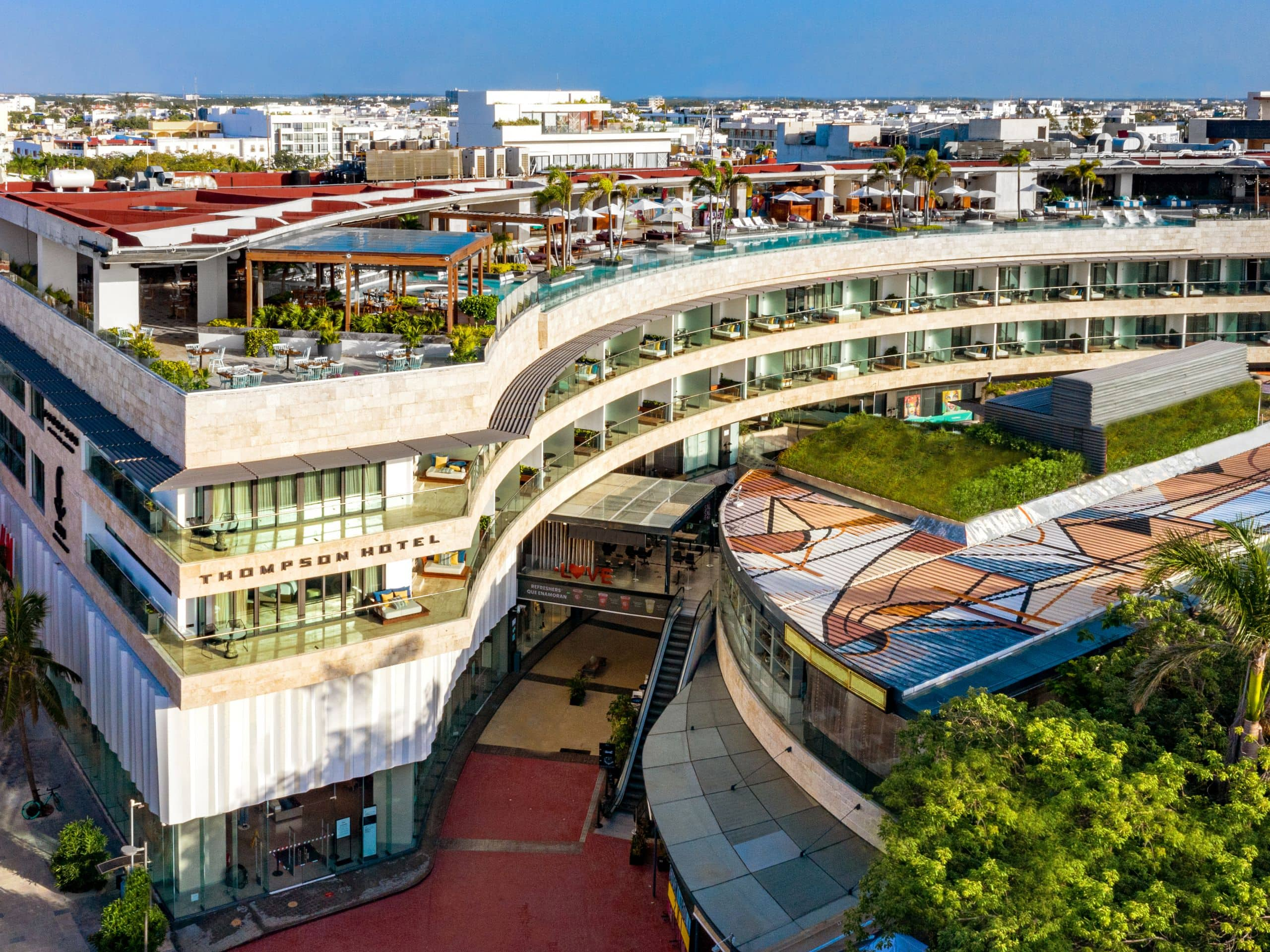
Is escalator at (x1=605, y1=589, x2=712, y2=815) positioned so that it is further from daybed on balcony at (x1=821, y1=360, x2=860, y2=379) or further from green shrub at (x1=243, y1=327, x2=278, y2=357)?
daybed on balcony at (x1=821, y1=360, x2=860, y2=379)

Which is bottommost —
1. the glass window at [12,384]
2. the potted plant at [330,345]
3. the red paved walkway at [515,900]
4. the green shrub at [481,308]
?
the red paved walkway at [515,900]

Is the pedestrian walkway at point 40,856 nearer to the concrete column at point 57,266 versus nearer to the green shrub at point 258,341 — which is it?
the green shrub at point 258,341

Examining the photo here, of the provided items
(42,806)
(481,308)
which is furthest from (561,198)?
(42,806)

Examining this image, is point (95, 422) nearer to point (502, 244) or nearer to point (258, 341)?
point (258, 341)

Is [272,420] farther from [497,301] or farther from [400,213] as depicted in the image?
[400,213]

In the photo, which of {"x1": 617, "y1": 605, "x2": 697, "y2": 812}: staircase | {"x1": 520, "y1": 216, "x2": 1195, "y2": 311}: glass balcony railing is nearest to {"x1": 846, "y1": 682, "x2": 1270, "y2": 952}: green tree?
{"x1": 617, "y1": 605, "x2": 697, "y2": 812}: staircase

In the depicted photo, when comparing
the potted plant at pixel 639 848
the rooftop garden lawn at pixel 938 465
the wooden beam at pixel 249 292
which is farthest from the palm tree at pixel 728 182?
the potted plant at pixel 639 848
